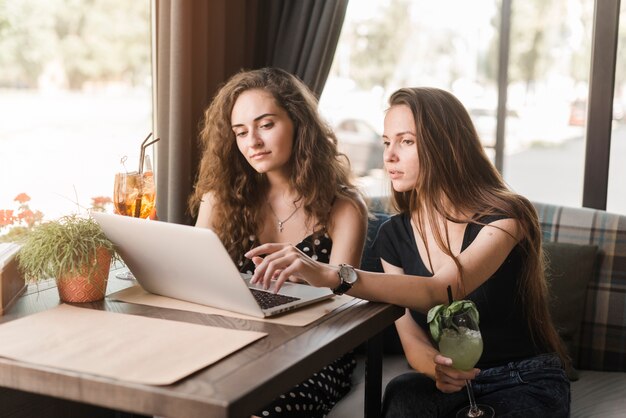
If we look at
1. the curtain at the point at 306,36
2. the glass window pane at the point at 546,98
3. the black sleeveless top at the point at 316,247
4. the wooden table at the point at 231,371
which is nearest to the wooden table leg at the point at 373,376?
the wooden table at the point at 231,371

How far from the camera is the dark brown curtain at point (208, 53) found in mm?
2430

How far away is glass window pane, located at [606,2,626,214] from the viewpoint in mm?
3584

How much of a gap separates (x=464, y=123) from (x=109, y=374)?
1087mm

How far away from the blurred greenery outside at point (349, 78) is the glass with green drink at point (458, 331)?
2.39ft

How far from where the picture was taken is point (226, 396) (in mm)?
998

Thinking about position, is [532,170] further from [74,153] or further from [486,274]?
[486,274]

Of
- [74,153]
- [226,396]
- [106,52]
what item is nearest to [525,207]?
[226,396]

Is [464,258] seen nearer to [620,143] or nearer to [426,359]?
[426,359]

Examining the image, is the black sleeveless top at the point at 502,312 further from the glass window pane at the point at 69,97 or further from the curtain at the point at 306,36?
the curtain at the point at 306,36

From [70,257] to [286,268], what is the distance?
41 cm

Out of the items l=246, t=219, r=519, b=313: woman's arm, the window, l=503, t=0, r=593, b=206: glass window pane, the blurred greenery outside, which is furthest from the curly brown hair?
l=503, t=0, r=593, b=206: glass window pane

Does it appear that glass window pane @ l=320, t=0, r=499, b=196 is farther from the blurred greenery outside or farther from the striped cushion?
the striped cushion

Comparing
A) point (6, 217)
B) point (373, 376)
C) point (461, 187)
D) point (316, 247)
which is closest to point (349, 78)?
point (316, 247)

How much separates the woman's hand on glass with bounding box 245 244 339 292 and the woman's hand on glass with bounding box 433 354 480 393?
Result: 0.25m
